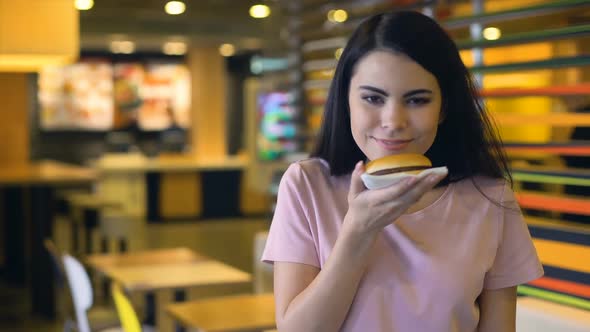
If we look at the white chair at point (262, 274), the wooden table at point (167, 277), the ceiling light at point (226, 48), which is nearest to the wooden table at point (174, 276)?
the wooden table at point (167, 277)

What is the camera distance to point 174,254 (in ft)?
17.1

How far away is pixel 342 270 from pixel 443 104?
37cm

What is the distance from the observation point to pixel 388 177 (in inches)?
A: 51.2

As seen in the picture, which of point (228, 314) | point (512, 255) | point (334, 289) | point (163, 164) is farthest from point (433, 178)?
point (163, 164)

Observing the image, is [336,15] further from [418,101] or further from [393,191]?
[393,191]

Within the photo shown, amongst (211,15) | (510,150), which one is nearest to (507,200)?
(510,150)

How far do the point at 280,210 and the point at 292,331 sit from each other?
0.21 metres

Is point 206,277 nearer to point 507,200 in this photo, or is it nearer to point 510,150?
point 510,150

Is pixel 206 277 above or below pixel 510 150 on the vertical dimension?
below

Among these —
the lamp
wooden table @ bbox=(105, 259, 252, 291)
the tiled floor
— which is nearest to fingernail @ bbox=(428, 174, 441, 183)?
wooden table @ bbox=(105, 259, 252, 291)

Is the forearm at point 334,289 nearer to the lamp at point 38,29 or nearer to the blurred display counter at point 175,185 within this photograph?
the lamp at point 38,29

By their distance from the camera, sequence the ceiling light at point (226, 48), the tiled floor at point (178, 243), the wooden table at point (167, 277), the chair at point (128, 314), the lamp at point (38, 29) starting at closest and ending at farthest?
the chair at point (128, 314), the wooden table at point (167, 277), the lamp at point (38, 29), the tiled floor at point (178, 243), the ceiling light at point (226, 48)

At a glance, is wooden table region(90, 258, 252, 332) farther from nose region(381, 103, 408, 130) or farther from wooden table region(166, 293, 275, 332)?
nose region(381, 103, 408, 130)

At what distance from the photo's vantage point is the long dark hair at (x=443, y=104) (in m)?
1.46
